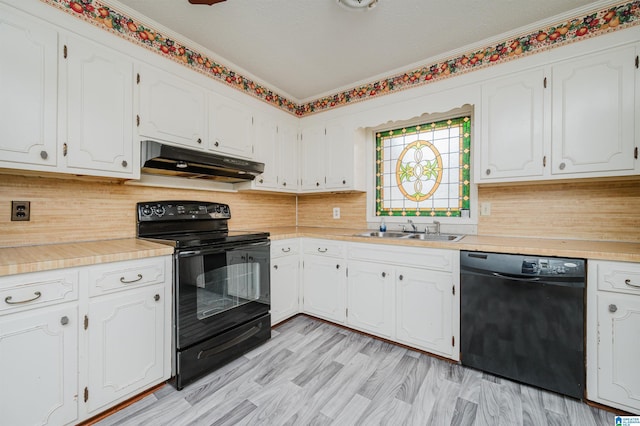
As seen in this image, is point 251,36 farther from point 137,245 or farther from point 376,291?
point 376,291

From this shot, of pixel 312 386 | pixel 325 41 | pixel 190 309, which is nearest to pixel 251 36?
pixel 325 41

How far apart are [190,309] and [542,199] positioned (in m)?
2.67

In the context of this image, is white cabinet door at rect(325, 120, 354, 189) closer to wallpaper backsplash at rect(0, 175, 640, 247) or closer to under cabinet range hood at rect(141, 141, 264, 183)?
under cabinet range hood at rect(141, 141, 264, 183)

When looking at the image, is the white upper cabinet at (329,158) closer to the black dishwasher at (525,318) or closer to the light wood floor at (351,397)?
the black dishwasher at (525,318)

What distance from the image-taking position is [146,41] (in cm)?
192

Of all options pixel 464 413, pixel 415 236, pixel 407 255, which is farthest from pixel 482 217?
pixel 464 413

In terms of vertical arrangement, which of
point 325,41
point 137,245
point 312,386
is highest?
point 325,41

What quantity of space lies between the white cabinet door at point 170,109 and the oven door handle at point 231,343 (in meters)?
1.52


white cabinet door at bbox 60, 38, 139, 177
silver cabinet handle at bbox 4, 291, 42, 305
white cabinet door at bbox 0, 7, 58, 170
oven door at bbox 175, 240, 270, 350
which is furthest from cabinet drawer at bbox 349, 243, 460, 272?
white cabinet door at bbox 0, 7, 58, 170

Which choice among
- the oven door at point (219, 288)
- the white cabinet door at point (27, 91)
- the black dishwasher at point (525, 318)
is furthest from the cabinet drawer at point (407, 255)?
the white cabinet door at point (27, 91)

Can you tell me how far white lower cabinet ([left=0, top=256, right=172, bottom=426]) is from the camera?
1182mm

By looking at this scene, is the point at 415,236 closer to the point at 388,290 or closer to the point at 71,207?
the point at 388,290

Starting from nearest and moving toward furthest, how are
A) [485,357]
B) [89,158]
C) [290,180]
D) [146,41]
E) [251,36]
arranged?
[89,158] < [485,357] < [146,41] < [251,36] < [290,180]

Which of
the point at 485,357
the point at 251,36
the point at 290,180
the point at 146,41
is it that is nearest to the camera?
the point at 485,357
